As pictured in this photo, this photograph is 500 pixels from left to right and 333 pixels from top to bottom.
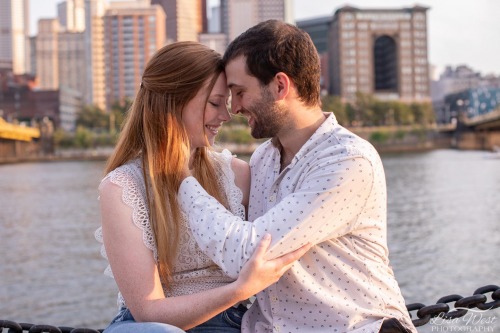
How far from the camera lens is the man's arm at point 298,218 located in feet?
6.69

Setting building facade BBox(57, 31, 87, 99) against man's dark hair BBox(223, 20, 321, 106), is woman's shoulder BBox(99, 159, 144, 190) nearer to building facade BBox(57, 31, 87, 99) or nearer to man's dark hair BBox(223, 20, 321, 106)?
man's dark hair BBox(223, 20, 321, 106)

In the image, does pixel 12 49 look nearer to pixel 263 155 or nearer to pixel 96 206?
pixel 96 206

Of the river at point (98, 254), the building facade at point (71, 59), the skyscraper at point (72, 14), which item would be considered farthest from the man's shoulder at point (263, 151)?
the skyscraper at point (72, 14)

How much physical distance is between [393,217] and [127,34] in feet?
259

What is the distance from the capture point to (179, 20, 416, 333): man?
2061 millimetres

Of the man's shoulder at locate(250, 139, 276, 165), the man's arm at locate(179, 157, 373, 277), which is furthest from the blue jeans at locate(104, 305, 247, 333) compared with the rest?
the man's shoulder at locate(250, 139, 276, 165)

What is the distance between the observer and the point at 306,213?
205 cm

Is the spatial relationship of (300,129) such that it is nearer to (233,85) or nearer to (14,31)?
(233,85)

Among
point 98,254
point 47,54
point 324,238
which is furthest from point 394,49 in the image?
point 324,238

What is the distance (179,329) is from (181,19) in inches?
4744

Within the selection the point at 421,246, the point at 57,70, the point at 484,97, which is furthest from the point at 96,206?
the point at 57,70

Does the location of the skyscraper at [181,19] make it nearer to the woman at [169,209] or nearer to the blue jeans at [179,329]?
the woman at [169,209]

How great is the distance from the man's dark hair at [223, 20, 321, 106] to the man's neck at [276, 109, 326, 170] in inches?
3.2

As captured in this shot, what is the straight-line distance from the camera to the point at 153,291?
6.98 ft
